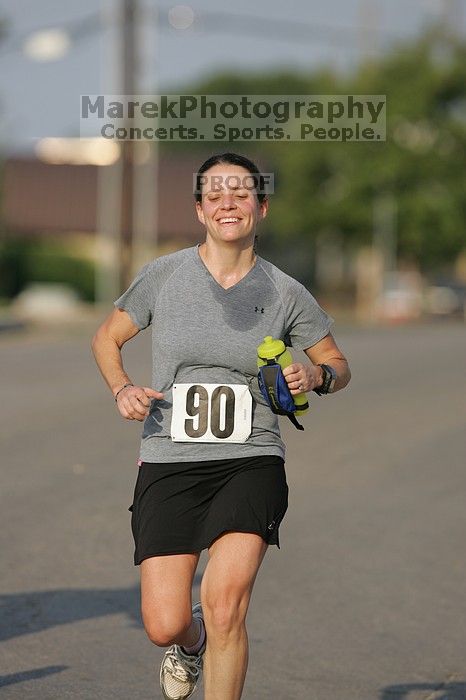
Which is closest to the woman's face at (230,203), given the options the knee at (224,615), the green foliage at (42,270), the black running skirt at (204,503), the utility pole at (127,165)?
the black running skirt at (204,503)

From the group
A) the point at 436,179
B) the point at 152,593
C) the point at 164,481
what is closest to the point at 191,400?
the point at 164,481

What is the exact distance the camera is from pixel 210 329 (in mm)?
4781

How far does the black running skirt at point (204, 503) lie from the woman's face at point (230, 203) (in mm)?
724

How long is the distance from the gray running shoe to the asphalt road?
609 millimetres

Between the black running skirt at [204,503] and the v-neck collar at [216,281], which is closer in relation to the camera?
the black running skirt at [204,503]

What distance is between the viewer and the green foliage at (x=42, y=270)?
55.7 metres

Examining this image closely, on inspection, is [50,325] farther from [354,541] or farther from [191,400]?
[191,400]

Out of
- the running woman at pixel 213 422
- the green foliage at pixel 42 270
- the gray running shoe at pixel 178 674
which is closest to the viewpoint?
the running woman at pixel 213 422

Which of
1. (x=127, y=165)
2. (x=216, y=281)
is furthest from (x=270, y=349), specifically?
(x=127, y=165)

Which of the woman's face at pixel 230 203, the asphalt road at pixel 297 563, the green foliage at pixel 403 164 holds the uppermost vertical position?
the green foliage at pixel 403 164

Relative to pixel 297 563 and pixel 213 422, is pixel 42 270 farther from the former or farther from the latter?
pixel 213 422

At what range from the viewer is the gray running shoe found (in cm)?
490

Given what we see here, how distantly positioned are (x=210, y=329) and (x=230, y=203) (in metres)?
0.41

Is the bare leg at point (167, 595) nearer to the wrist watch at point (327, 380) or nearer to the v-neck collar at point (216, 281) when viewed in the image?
the wrist watch at point (327, 380)
